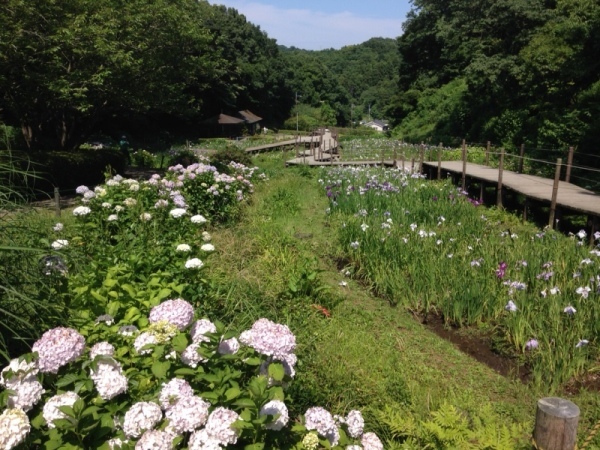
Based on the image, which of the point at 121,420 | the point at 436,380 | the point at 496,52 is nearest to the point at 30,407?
the point at 121,420

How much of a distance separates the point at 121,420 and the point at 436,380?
252 centimetres

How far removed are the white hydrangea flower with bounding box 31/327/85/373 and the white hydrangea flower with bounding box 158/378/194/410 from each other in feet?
1.20

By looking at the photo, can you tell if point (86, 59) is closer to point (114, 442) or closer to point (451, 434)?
point (114, 442)

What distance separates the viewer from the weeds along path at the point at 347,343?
3203mm

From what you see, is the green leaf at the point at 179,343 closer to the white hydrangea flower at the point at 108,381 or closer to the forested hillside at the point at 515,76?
the white hydrangea flower at the point at 108,381

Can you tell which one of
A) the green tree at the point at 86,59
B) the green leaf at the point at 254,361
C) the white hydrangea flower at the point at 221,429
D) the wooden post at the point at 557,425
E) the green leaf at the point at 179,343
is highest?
the green tree at the point at 86,59

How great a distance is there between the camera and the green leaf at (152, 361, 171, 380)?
1814mm

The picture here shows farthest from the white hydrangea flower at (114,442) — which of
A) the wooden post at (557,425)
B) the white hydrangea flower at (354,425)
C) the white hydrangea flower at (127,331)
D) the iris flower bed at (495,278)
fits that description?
the iris flower bed at (495,278)

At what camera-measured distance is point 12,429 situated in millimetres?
1519

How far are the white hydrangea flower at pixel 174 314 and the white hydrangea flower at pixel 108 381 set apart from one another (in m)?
0.29

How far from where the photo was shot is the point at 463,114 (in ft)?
91.1

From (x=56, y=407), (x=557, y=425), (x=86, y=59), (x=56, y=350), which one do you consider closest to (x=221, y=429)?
(x=56, y=407)

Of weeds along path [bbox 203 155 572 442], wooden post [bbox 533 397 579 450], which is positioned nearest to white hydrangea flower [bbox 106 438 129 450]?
weeds along path [bbox 203 155 572 442]

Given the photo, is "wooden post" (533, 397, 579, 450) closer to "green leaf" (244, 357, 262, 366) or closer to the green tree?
"green leaf" (244, 357, 262, 366)
